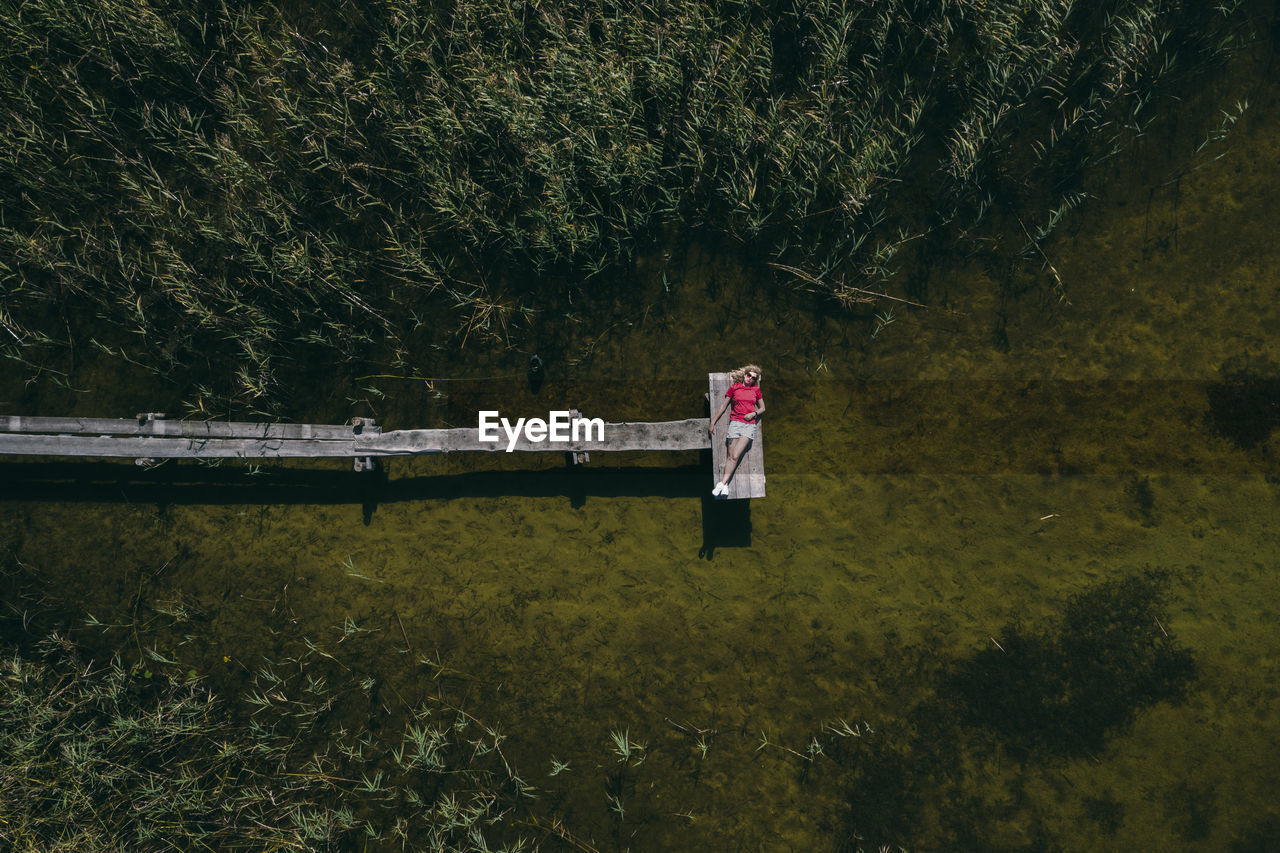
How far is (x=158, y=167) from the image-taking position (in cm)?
714

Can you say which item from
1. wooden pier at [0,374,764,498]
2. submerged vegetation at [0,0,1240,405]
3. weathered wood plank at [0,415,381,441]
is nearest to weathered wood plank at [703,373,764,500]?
wooden pier at [0,374,764,498]

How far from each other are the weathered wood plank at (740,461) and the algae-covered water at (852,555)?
0.35 metres

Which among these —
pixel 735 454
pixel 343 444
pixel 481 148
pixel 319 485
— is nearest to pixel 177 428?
pixel 319 485

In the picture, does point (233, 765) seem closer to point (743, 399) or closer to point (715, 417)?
point (715, 417)

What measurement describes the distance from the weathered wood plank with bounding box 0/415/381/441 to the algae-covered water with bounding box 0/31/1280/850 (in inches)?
18.3

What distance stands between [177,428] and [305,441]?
1.26 meters

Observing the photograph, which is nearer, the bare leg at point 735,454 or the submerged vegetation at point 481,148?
the bare leg at point 735,454

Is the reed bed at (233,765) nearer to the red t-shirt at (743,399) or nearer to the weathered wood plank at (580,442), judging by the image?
the weathered wood plank at (580,442)

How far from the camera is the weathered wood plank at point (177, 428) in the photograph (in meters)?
6.66

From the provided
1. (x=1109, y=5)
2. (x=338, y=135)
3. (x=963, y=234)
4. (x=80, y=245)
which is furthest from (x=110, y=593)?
(x=1109, y=5)

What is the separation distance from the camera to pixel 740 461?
661 cm

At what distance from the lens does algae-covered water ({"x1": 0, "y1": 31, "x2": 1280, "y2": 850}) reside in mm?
6703

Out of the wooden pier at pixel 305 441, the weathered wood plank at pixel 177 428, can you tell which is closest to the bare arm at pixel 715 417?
the wooden pier at pixel 305 441

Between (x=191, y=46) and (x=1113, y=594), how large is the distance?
1058cm
